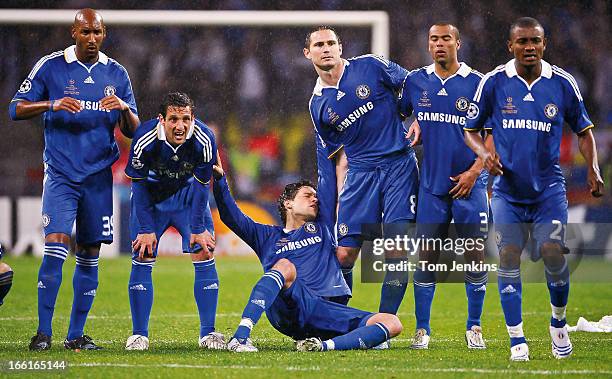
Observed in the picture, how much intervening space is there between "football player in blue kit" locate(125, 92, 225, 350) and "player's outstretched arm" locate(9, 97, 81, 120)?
46cm

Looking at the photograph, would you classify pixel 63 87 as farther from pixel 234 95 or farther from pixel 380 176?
pixel 234 95

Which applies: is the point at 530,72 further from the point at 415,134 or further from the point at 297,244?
the point at 297,244

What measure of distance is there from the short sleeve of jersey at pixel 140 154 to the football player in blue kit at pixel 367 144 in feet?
4.43

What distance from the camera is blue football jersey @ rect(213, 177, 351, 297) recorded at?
727cm

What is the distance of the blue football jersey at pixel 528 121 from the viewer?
6.51 m

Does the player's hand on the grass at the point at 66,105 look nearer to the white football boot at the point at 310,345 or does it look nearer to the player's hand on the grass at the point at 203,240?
the player's hand on the grass at the point at 203,240

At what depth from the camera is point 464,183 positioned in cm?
728

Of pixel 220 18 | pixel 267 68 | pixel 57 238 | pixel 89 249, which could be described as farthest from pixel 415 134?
pixel 267 68

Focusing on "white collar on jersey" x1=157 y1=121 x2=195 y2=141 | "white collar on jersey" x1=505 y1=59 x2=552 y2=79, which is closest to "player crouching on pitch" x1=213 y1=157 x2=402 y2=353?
"white collar on jersey" x1=157 y1=121 x2=195 y2=141

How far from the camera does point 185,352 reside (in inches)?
269

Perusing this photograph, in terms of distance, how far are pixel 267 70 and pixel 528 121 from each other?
10.1 meters

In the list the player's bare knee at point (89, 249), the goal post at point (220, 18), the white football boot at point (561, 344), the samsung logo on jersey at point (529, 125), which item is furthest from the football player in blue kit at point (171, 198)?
the goal post at point (220, 18)

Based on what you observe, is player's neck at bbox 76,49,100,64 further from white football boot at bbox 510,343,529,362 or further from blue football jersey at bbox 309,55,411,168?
white football boot at bbox 510,343,529,362

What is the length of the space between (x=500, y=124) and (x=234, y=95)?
32.8 ft
